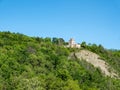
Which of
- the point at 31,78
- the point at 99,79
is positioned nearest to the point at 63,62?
the point at 99,79

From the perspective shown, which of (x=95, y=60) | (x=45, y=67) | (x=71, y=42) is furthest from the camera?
(x=71, y=42)

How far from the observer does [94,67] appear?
2955 inches

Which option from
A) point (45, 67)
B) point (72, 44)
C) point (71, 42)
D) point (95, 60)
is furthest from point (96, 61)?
point (45, 67)

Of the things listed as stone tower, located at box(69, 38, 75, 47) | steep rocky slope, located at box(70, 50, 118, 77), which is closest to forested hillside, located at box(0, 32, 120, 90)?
steep rocky slope, located at box(70, 50, 118, 77)

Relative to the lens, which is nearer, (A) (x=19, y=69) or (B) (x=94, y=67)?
(A) (x=19, y=69)

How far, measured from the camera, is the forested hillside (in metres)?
58.7

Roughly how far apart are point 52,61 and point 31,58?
3360 mm

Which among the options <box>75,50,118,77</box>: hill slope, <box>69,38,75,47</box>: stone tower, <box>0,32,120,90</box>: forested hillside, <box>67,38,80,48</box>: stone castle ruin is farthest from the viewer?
<box>69,38,75,47</box>: stone tower

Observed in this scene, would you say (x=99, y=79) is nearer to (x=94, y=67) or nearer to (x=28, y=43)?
(x=94, y=67)

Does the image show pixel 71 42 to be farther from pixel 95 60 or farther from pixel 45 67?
pixel 45 67

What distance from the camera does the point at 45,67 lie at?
6975 cm

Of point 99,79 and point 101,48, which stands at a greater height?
point 101,48

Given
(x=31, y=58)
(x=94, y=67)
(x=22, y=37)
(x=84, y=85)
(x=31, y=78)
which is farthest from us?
(x=22, y=37)

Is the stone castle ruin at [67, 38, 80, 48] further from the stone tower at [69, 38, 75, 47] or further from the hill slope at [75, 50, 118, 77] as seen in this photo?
the hill slope at [75, 50, 118, 77]
